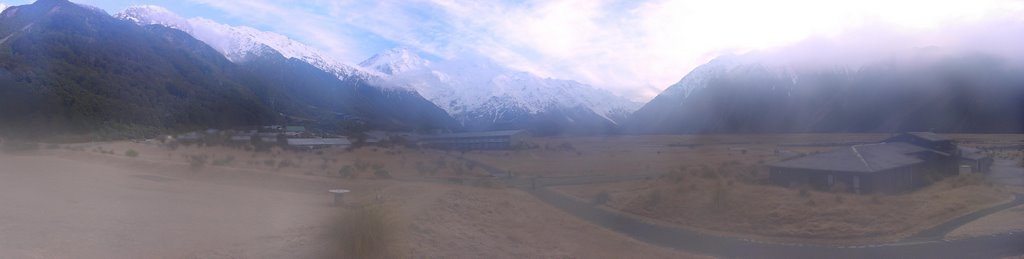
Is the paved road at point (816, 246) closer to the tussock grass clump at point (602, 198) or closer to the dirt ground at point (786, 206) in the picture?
the dirt ground at point (786, 206)

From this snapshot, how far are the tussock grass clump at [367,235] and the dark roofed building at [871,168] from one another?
85.3 feet

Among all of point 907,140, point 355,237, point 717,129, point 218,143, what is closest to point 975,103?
point 717,129

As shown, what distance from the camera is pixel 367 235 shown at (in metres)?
11.6

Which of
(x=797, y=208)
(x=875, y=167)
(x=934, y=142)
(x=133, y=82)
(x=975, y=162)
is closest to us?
(x=797, y=208)

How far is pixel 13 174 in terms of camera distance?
837 inches

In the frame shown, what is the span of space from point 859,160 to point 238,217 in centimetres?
2931

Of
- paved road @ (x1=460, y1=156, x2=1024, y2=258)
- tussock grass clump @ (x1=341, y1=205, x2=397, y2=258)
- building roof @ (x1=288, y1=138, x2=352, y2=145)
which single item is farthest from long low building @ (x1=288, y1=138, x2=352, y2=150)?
tussock grass clump @ (x1=341, y1=205, x2=397, y2=258)

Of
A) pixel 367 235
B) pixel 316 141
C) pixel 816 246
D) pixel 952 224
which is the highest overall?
pixel 316 141

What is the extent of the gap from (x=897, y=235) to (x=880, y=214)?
3056 mm

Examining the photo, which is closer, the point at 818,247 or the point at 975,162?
the point at 818,247

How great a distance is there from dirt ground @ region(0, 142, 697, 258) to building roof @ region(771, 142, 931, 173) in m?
15.8

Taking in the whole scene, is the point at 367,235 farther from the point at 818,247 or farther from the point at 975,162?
the point at 975,162

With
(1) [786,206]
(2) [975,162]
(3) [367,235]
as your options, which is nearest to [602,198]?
(1) [786,206]

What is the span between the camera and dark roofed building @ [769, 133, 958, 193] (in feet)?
102
